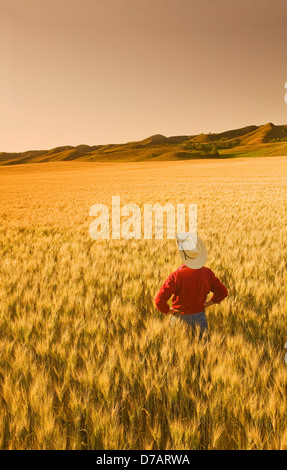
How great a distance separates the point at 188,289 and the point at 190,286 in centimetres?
3

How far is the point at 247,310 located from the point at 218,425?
5.69 feet

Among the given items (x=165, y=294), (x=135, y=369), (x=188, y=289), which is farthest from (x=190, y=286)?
(x=135, y=369)

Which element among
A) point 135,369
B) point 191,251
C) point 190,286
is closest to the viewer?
point 135,369

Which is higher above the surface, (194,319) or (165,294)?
(165,294)

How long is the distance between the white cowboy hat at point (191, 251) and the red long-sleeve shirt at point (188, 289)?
14 centimetres

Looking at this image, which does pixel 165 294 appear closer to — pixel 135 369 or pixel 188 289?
pixel 188 289

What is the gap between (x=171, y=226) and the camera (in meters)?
9.68

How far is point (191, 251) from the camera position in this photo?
8.23ft

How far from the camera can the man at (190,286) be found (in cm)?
254

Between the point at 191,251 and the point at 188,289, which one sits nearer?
the point at 191,251

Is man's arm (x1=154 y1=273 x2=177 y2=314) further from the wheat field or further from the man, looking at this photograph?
the wheat field

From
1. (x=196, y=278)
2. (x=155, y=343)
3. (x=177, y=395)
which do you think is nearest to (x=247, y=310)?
(x=196, y=278)

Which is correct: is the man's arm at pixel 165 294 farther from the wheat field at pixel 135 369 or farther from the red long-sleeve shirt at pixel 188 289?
the wheat field at pixel 135 369

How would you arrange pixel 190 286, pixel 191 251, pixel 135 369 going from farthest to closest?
pixel 190 286
pixel 191 251
pixel 135 369
